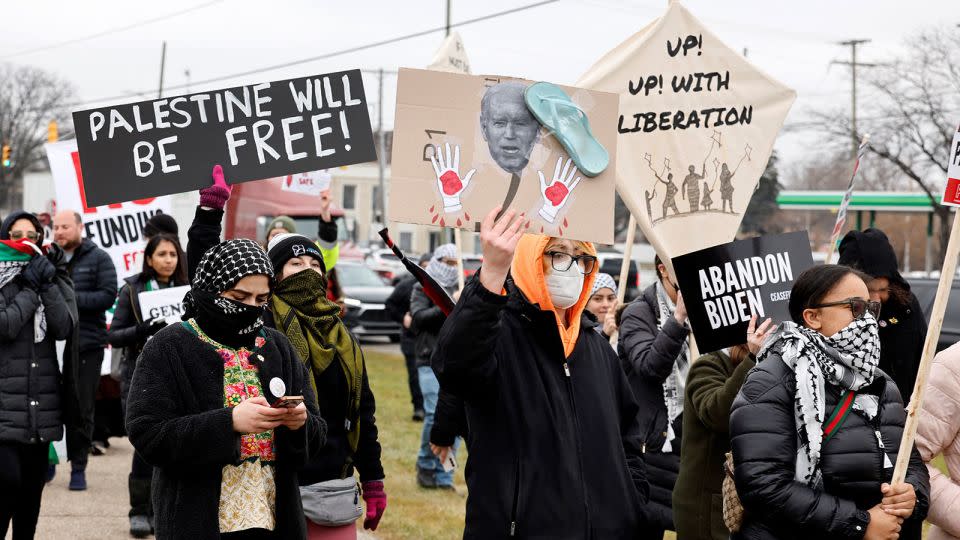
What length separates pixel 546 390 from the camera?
3.95m

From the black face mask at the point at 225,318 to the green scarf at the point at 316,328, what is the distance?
79 cm

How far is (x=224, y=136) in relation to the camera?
5000 mm

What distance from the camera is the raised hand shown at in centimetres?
362

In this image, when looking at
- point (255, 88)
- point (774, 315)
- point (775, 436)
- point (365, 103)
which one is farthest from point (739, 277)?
point (255, 88)

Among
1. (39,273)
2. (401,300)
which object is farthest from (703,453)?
(401,300)

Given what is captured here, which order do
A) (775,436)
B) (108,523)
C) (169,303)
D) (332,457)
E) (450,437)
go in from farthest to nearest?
(108,523), (169,303), (332,457), (450,437), (775,436)

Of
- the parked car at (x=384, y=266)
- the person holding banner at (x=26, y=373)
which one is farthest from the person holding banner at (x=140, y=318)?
the parked car at (x=384, y=266)

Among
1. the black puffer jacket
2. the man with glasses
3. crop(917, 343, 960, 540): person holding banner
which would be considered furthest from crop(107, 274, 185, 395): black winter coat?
crop(917, 343, 960, 540): person holding banner

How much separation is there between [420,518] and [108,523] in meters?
2.17

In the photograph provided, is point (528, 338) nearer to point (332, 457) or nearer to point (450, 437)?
point (450, 437)

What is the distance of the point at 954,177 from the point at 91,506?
262 inches

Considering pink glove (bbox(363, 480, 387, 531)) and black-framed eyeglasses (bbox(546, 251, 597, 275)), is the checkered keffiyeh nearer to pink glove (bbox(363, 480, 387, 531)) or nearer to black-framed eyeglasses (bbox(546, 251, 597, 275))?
black-framed eyeglasses (bbox(546, 251, 597, 275))

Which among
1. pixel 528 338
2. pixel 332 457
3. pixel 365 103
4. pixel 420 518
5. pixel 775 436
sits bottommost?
pixel 420 518

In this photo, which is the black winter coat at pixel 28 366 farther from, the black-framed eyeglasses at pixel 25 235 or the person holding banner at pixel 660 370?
the person holding banner at pixel 660 370
